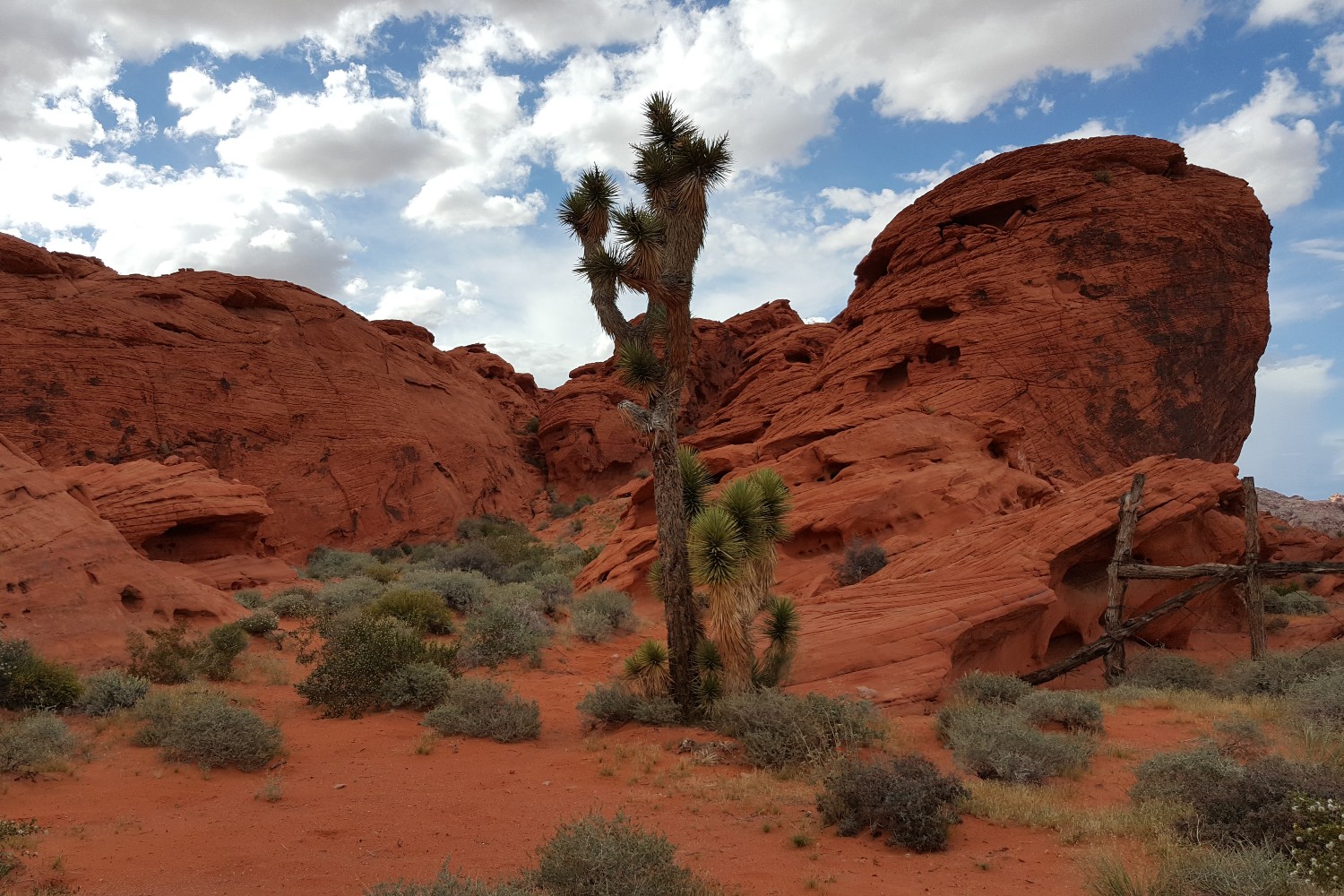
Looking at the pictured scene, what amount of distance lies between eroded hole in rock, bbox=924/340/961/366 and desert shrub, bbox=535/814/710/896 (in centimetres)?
2083

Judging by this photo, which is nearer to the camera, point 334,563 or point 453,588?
point 453,588

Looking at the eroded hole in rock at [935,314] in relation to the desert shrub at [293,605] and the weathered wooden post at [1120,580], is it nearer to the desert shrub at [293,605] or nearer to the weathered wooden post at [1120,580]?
the weathered wooden post at [1120,580]

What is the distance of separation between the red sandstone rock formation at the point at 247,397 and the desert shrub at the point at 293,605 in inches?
480

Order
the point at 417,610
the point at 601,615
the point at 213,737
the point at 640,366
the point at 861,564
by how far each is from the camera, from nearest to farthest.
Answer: the point at 213,737, the point at 640,366, the point at 417,610, the point at 861,564, the point at 601,615

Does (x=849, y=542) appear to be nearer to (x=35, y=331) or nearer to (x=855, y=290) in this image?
(x=855, y=290)

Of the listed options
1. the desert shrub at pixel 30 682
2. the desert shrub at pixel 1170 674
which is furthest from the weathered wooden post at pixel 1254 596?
the desert shrub at pixel 30 682

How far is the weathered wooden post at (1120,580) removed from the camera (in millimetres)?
12383

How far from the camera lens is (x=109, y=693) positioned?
9164 millimetres

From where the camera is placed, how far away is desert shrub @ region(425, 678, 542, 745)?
9.01 meters

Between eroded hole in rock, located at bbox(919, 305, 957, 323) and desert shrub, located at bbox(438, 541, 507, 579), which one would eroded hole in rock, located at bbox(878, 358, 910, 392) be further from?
desert shrub, located at bbox(438, 541, 507, 579)

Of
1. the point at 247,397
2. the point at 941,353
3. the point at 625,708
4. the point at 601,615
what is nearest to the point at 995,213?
the point at 941,353

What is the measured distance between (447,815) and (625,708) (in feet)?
10.6

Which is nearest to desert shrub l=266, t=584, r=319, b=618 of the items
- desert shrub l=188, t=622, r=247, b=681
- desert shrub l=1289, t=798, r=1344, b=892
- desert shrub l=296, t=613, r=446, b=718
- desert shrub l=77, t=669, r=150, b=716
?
desert shrub l=188, t=622, r=247, b=681

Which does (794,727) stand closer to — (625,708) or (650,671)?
(650,671)
